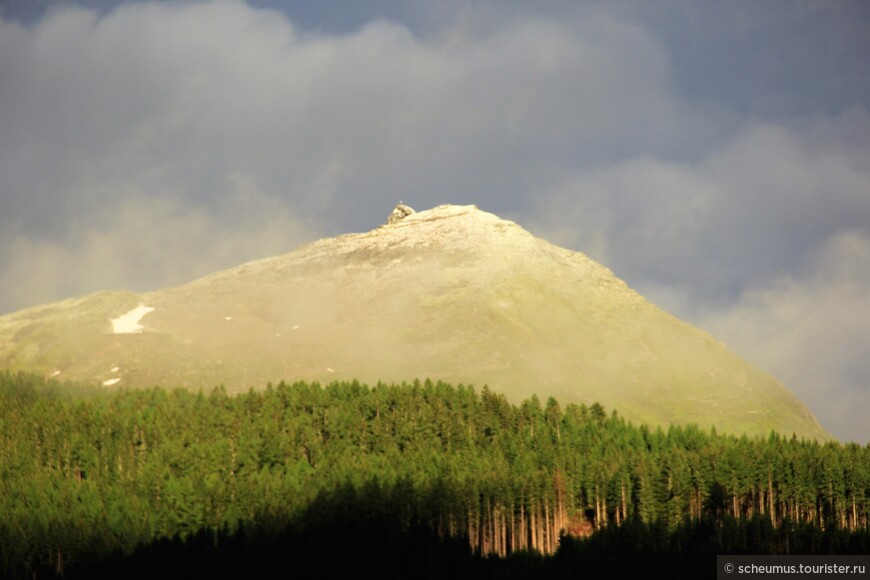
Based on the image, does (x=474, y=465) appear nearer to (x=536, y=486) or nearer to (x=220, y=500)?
(x=536, y=486)

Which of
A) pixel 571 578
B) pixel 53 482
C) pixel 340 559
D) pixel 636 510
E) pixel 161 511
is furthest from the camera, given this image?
pixel 53 482

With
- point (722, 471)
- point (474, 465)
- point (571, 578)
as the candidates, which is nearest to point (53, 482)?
point (474, 465)

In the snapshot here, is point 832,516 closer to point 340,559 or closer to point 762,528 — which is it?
point 762,528

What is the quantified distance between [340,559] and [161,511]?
3185 centimetres

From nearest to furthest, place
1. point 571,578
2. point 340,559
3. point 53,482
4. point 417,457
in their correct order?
point 571,578
point 340,559
point 53,482
point 417,457

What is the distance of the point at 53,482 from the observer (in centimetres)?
18450

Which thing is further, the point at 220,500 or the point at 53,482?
→ the point at 53,482

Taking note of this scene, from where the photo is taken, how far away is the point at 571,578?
433ft

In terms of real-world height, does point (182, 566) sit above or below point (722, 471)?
below

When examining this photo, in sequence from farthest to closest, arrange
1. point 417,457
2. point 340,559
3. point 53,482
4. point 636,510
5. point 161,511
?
point 417,457 → point 53,482 → point 636,510 → point 161,511 → point 340,559

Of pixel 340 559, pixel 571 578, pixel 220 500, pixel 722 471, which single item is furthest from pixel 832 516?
pixel 220 500

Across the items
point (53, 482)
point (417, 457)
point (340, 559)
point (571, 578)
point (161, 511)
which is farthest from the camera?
point (417, 457)

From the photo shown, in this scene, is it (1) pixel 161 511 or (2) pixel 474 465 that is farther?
(2) pixel 474 465

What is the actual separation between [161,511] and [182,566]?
2132 cm
